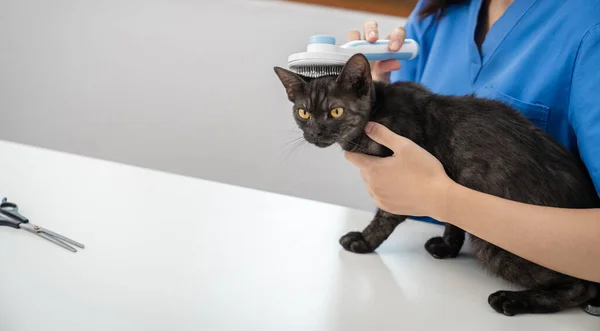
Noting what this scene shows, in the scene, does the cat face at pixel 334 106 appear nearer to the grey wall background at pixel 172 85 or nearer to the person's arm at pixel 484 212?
the person's arm at pixel 484 212

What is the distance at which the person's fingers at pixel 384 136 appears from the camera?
2.83 feet

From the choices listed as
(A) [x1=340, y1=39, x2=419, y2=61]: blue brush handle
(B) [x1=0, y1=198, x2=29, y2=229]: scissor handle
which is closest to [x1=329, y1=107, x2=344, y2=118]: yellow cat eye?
(A) [x1=340, y1=39, x2=419, y2=61]: blue brush handle

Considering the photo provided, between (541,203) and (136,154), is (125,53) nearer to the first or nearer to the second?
(136,154)

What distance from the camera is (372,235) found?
919mm

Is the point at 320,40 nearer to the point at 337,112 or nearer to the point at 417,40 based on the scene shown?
the point at 337,112

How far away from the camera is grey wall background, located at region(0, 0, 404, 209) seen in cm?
173

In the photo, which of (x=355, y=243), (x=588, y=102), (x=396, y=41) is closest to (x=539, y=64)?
(x=588, y=102)

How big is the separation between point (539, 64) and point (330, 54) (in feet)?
1.35

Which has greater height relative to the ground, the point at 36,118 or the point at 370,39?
the point at 36,118

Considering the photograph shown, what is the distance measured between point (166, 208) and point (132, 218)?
0.09 m

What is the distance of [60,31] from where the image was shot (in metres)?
1.79

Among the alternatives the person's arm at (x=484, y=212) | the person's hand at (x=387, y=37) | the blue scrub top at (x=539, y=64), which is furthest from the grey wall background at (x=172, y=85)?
the person's arm at (x=484, y=212)

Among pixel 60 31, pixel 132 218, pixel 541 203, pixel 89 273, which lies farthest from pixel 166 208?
pixel 60 31

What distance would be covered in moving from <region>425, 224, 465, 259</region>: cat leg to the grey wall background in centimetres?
88
